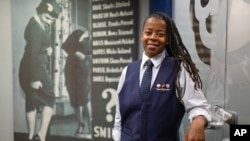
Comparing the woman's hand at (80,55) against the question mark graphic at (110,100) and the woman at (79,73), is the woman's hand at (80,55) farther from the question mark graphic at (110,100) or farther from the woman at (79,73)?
the question mark graphic at (110,100)

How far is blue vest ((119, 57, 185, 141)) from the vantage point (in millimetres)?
1486

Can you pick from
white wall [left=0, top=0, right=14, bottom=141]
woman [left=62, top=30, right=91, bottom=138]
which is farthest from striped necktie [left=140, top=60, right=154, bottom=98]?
white wall [left=0, top=0, right=14, bottom=141]

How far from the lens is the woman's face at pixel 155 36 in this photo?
1.53 metres

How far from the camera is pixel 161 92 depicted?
4.91 ft

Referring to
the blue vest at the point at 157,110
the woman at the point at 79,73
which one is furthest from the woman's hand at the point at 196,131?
the woman at the point at 79,73

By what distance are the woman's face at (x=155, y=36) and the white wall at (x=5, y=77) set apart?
8.43 ft

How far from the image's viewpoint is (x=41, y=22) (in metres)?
3.47

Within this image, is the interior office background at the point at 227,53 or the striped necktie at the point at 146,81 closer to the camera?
the striped necktie at the point at 146,81

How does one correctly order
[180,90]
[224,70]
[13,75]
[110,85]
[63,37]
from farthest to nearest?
[13,75] → [63,37] → [110,85] → [224,70] → [180,90]

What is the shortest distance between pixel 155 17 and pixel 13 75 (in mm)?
2550

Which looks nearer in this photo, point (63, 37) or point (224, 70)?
point (224, 70)

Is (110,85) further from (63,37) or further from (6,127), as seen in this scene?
(6,127)

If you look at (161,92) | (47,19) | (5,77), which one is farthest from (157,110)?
(5,77)

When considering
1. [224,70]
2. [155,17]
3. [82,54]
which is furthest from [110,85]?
[155,17]
